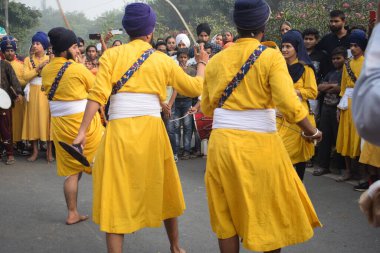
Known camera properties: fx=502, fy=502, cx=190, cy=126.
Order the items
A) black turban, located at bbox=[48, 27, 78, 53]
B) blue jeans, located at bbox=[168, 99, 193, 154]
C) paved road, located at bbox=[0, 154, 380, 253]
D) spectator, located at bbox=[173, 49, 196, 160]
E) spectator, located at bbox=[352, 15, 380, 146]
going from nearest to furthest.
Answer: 1. spectator, located at bbox=[352, 15, 380, 146]
2. paved road, located at bbox=[0, 154, 380, 253]
3. black turban, located at bbox=[48, 27, 78, 53]
4. spectator, located at bbox=[173, 49, 196, 160]
5. blue jeans, located at bbox=[168, 99, 193, 154]

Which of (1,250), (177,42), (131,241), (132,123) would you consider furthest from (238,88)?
(177,42)

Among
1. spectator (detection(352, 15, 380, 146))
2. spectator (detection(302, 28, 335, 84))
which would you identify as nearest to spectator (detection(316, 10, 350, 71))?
spectator (detection(302, 28, 335, 84))

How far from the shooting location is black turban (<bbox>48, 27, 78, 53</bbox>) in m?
4.90

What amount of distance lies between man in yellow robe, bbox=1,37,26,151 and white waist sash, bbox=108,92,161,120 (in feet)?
19.0

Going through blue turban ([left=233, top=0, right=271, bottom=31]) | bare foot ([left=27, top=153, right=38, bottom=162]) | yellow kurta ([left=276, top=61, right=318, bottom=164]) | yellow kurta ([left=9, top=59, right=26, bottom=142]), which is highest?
blue turban ([left=233, top=0, right=271, bottom=31])

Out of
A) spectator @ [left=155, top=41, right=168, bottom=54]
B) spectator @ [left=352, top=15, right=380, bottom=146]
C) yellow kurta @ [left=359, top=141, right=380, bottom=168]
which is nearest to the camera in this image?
spectator @ [left=352, top=15, right=380, bottom=146]

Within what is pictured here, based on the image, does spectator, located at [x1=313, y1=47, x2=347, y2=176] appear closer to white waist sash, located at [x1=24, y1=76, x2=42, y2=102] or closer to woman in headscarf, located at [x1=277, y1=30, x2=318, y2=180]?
woman in headscarf, located at [x1=277, y1=30, x2=318, y2=180]

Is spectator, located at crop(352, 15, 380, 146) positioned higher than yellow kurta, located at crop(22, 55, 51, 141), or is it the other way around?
spectator, located at crop(352, 15, 380, 146)

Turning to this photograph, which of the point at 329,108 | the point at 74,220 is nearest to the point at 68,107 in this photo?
the point at 74,220

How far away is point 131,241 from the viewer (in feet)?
15.2

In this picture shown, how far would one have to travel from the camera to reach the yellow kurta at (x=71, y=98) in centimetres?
499

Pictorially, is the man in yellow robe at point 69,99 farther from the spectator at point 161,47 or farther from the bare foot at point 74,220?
the spectator at point 161,47

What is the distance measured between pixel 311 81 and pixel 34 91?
544 cm

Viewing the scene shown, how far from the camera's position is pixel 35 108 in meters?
8.91
